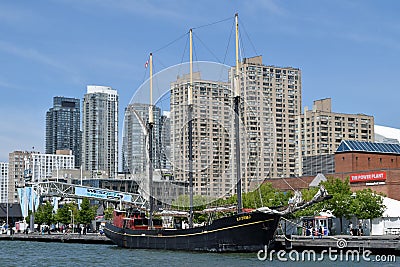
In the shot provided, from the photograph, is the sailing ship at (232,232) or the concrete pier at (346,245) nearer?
the concrete pier at (346,245)

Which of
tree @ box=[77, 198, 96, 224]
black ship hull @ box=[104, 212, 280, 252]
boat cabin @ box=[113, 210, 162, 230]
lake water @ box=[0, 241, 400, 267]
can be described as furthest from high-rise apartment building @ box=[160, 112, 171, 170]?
tree @ box=[77, 198, 96, 224]

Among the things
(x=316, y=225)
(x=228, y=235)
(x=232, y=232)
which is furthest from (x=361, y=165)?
(x=232, y=232)

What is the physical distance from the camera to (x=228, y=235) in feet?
231

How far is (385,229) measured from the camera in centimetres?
9800

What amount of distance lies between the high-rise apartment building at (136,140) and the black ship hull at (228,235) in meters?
11.9

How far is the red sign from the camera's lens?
111506 millimetres

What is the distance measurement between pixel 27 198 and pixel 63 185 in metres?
30.6

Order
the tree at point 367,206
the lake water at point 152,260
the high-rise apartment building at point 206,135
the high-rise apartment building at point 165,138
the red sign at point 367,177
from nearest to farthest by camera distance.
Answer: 1. the lake water at point 152,260
2. the tree at point 367,206
3. the high-rise apartment building at point 165,138
4. the high-rise apartment building at point 206,135
5. the red sign at point 367,177

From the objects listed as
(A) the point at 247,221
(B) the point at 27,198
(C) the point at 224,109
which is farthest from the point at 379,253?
(B) the point at 27,198

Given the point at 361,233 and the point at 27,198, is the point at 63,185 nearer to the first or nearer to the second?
the point at 27,198

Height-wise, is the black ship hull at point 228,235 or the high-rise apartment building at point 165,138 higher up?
the high-rise apartment building at point 165,138

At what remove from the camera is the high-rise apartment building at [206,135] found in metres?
102

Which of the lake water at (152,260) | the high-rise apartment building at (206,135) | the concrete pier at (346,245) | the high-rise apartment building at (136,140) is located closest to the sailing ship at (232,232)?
the lake water at (152,260)

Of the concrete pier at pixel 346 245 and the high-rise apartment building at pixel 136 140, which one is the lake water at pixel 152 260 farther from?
the high-rise apartment building at pixel 136 140
